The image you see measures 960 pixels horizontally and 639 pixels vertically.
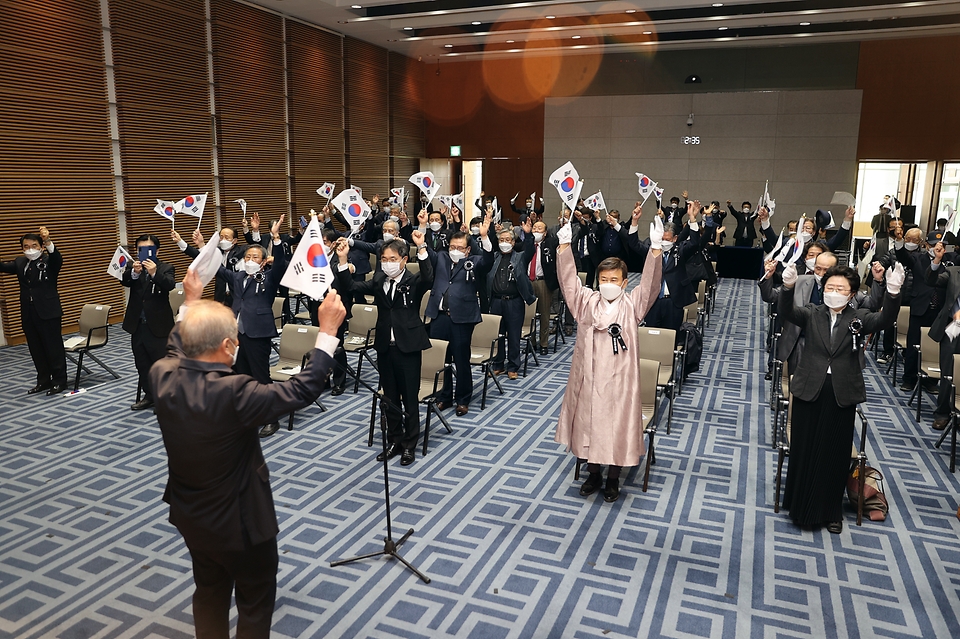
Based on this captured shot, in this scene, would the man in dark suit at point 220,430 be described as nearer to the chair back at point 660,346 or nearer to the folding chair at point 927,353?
the chair back at point 660,346

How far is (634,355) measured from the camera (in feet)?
16.1

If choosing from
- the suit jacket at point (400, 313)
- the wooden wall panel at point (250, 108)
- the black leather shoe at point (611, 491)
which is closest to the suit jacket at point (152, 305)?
the suit jacket at point (400, 313)

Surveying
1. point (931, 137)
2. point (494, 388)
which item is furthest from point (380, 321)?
point (931, 137)

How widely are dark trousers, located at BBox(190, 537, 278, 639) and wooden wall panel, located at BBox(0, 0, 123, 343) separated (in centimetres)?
918

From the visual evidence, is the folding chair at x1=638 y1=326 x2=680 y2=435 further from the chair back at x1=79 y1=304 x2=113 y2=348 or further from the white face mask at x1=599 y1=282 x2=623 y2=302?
the chair back at x1=79 y1=304 x2=113 y2=348

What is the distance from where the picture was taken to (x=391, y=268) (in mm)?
5645

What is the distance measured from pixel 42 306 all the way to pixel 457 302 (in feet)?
16.1

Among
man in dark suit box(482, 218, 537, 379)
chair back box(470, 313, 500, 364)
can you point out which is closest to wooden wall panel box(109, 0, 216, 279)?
man in dark suit box(482, 218, 537, 379)

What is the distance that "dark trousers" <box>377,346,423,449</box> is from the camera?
574 cm

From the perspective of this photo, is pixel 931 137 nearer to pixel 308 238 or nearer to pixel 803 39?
pixel 803 39

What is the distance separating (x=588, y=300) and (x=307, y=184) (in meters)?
12.7

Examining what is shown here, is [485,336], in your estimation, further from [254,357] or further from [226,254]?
[226,254]

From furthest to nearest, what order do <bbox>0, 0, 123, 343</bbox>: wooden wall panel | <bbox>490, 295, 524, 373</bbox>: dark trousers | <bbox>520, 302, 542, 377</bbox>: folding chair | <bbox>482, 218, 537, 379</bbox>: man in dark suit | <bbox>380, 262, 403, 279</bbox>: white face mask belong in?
<bbox>0, 0, 123, 343</bbox>: wooden wall panel, <bbox>520, 302, 542, 377</bbox>: folding chair, <bbox>490, 295, 524, 373</bbox>: dark trousers, <bbox>482, 218, 537, 379</bbox>: man in dark suit, <bbox>380, 262, 403, 279</bbox>: white face mask

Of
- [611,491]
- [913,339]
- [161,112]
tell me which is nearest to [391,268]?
[611,491]
